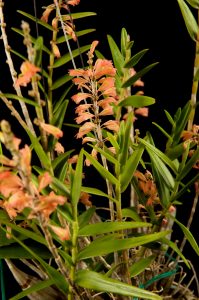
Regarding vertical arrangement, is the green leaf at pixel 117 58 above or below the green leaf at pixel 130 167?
above

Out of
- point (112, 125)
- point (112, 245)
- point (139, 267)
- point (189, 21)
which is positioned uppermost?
point (189, 21)

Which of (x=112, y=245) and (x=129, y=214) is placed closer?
(x=112, y=245)

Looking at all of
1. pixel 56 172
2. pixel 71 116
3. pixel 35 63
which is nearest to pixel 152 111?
pixel 71 116

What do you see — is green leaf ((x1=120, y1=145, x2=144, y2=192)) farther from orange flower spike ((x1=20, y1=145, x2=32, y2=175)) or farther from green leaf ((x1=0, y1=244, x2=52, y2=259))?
orange flower spike ((x1=20, y1=145, x2=32, y2=175))

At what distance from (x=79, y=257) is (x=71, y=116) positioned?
0.79 meters

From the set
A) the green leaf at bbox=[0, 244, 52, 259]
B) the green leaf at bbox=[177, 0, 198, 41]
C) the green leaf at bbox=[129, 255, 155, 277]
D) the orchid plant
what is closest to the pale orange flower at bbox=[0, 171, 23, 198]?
the orchid plant

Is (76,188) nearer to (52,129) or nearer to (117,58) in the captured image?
(52,129)

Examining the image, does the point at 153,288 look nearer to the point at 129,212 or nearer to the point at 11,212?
the point at 129,212

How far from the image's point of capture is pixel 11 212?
793mm

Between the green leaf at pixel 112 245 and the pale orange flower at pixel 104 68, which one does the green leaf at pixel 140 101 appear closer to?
the pale orange flower at pixel 104 68

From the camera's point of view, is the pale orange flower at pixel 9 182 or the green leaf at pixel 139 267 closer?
the pale orange flower at pixel 9 182

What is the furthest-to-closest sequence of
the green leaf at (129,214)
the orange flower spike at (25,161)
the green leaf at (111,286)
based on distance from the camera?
the green leaf at (129,214) < the green leaf at (111,286) < the orange flower spike at (25,161)

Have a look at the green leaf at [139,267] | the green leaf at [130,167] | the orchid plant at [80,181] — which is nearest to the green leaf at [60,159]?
the orchid plant at [80,181]

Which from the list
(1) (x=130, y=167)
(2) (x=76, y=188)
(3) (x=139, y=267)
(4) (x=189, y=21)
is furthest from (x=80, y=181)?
(4) (x=189, y=21)
